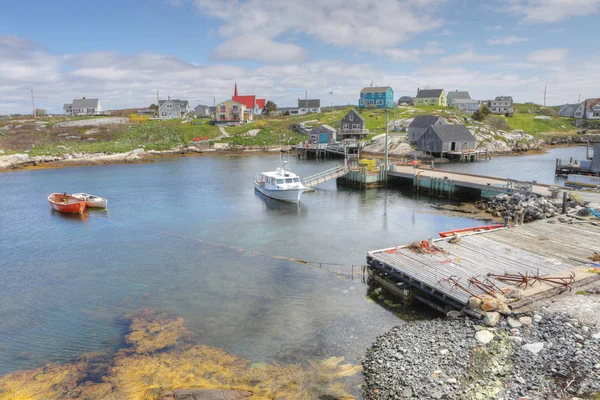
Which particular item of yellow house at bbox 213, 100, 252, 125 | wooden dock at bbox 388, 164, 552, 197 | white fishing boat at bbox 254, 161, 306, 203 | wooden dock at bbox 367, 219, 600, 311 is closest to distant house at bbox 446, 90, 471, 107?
yellow house at bbox 213, 100, 252, 125

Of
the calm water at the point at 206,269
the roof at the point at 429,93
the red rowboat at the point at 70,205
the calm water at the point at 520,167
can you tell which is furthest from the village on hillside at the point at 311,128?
the red rowboat at the point at 70,205

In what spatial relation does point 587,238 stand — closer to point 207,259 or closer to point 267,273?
point 267,273

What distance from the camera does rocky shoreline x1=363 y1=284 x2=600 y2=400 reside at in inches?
465

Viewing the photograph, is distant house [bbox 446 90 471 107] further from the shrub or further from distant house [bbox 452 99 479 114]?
the shrub

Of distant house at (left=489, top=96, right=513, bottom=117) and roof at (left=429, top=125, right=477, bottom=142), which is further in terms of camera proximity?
distant house at (left=489, top=96, right=513, bottom=117)

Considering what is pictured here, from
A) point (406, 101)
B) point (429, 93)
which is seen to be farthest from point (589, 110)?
point (406, 101)

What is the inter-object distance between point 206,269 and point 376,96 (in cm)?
11788

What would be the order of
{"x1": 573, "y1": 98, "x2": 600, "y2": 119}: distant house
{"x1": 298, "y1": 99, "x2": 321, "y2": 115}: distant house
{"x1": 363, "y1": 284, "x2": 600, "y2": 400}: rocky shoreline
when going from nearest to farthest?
{"x1": 363, "y1": 284, "x2": 600, "y2": 400}: rocky shoreline
{"x1": 573, "y1": 98, "x2": 600, "y2": 119}: distant house
{"x1": 298, "y1": 99, "x2": 321, "y2": 115}: distant house

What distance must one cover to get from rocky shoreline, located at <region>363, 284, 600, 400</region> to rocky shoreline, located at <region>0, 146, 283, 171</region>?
77.9 metres

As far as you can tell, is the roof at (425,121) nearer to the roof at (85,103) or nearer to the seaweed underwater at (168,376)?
the seaweed underwater at (168,376)

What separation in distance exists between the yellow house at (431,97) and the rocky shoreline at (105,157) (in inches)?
2713

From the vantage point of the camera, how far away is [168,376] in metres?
14.2

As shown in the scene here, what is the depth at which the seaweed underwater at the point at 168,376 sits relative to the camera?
13.4 metres

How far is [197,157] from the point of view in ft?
289
